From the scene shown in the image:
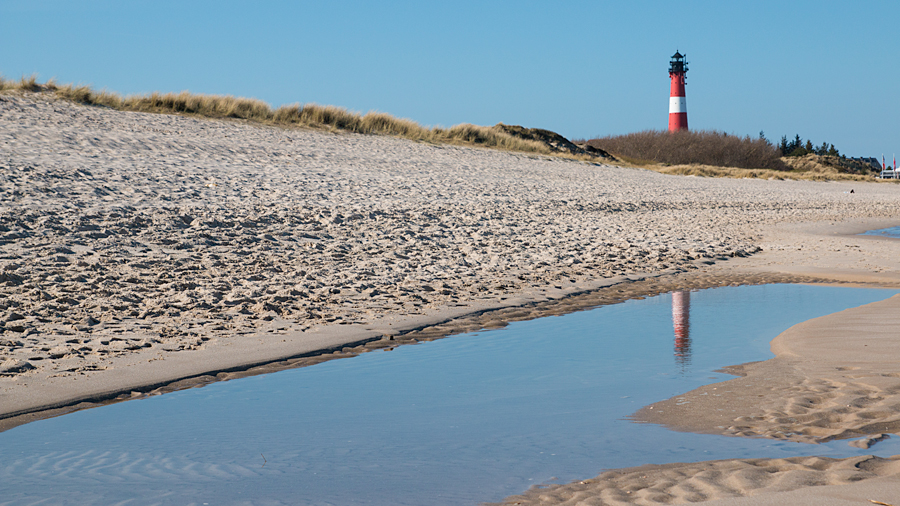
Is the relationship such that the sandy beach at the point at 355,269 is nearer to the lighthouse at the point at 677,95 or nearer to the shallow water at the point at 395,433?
the shallow water at the point at 395,433

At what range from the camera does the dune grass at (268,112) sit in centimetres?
1998

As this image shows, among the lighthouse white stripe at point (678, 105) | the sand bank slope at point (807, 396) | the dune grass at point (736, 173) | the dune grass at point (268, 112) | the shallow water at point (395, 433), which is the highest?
the lighthouse white stripe at point (678, 105)

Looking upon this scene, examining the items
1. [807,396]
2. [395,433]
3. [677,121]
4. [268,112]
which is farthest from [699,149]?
[395,433]

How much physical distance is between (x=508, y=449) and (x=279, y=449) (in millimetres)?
984

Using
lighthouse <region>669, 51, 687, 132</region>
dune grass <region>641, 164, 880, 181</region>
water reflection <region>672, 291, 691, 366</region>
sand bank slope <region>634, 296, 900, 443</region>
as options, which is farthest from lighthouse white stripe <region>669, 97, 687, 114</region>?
sand bank slope <region>634, 296, 900, 443</region>

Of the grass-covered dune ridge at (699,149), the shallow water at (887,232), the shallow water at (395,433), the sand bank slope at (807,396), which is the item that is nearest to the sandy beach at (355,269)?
the sand bank slope at (807,396)

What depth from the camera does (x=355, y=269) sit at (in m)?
8.62

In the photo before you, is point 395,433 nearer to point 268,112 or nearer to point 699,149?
point 268,112

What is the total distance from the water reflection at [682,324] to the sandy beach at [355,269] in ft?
1.41

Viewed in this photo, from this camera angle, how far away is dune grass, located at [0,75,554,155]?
65.6ft

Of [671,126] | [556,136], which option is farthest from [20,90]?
[671,126]

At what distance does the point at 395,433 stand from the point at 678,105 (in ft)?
174

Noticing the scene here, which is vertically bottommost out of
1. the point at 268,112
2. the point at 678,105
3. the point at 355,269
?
the point at 355,269

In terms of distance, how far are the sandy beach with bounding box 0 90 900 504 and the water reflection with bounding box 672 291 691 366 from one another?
1.41 ft
